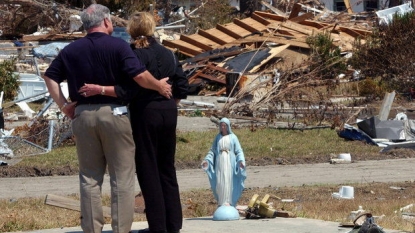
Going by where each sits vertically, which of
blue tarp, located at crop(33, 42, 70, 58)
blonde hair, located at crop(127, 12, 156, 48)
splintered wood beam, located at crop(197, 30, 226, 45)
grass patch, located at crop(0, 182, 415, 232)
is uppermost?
blonde hair, located at crop(127, 12, 156, 48)

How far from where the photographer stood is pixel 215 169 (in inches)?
333

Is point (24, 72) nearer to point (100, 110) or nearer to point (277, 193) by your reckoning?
point (277, 193)

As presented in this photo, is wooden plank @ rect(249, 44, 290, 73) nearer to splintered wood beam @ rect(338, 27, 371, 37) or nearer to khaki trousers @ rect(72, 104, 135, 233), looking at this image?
splintered wood beam @ rect(338, 27, 371, 37)

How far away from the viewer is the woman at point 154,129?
6.90 metres

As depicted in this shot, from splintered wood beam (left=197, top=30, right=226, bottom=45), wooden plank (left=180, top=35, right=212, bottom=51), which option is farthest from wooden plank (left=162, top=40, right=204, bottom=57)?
splintered wood beam (left=197, top=30, right=226, bottom=45)

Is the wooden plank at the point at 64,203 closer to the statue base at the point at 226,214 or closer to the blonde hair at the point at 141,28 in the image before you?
the statue base at the point at 226,214

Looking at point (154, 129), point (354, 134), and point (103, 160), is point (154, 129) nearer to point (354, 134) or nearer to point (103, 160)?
point (103, 160)

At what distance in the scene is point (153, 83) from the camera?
6.71 metres

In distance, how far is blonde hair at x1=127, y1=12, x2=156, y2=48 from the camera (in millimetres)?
7008

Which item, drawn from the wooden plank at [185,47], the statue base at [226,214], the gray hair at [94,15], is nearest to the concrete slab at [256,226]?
the statue base at [226,214]

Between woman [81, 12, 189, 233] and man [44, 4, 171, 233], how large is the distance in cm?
19

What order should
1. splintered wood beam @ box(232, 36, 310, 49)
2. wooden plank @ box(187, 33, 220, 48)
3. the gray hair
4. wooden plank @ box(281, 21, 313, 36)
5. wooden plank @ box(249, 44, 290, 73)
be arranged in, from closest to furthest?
the gray hair, wooden plank @ box(249, 44, 290, 73), splintered wood beam @ box(232, 36, 310, 49), wooden plank @ box(281, 21, 313, 36), wooden plank @ box(187, 33, 220, 48)

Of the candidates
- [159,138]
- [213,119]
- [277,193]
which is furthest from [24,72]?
[159,138]

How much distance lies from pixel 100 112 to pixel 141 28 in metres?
0.80
